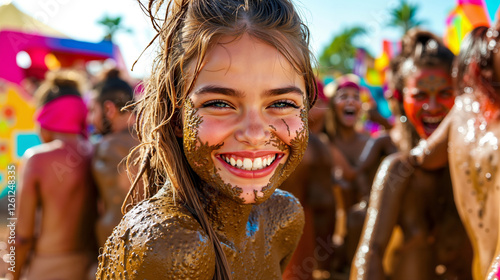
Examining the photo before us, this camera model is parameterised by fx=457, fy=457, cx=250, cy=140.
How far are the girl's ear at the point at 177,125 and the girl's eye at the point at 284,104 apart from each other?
28 cm

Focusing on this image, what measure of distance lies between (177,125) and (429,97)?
1.82 m

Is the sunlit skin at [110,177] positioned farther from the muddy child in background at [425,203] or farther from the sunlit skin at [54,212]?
the muddy child in background at [425,203]

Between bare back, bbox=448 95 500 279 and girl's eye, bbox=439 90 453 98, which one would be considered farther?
girl's eye, bbox=439 90 453 98

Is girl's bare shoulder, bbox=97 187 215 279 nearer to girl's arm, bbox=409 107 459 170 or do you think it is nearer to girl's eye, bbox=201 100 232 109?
girl's eye, bbox=201 100 232 109

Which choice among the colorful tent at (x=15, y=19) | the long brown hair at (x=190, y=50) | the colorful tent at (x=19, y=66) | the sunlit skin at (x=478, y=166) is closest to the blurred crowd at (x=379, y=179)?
the sunlit skin at (x=478, y=166)

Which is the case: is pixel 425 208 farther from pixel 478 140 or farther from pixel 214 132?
pixel 214 132

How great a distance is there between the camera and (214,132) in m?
1.26

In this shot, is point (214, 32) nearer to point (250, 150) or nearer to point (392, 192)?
point (250, 150)

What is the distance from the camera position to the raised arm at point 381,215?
2.45 meters

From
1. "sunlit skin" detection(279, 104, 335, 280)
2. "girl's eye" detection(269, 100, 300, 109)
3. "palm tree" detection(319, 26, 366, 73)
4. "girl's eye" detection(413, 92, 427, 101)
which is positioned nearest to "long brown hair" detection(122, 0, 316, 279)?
"girl's eye" detection(269, 100, 300, 109)

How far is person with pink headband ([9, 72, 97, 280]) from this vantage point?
3.41m

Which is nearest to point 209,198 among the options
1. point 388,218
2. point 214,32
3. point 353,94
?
point 214,32

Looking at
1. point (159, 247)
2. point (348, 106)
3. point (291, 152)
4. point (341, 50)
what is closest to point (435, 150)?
point (291, 152)

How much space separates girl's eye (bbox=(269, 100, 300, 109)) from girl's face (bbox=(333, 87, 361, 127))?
4568mm
